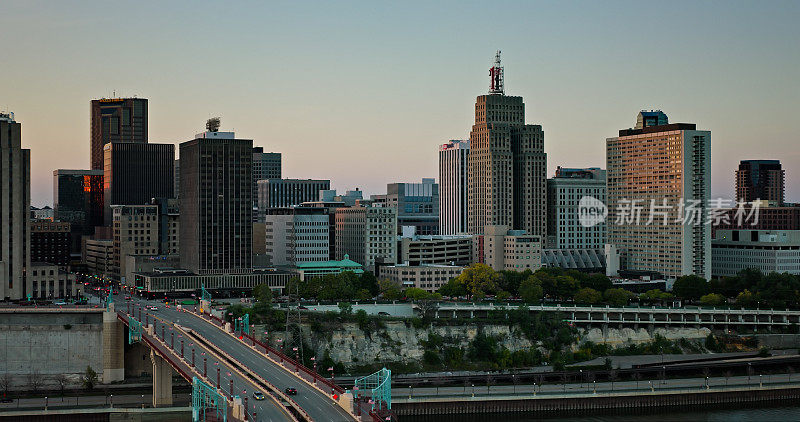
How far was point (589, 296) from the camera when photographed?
17675 cm

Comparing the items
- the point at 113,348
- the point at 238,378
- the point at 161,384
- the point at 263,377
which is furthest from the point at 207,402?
the point at 113,348

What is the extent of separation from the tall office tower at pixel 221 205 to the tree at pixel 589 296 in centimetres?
5913

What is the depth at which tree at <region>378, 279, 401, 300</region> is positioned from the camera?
563 ft

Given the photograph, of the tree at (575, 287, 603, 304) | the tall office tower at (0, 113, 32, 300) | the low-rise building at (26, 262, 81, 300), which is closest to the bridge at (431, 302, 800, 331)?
the tree at (575, 287, 603, 304)

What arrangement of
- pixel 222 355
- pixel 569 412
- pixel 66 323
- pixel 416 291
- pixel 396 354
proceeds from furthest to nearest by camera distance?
1. pixel 416 291
2. pixel 396 354
3. pixel 66 323
4. pixel 569 412
5. pixel 222 355

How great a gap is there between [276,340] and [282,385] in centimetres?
4347

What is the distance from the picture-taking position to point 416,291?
176m

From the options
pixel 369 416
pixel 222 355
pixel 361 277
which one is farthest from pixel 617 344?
pixel 369 416

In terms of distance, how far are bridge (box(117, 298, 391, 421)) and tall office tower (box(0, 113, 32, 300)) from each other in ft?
123

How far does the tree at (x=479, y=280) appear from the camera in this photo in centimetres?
18725

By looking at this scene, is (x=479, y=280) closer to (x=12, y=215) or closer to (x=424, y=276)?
(x=424, y=276)

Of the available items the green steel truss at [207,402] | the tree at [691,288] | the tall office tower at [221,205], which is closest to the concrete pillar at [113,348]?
the green steel truss at [207,402]

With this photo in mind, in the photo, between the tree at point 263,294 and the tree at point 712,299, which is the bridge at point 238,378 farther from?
the tree at point 712,299

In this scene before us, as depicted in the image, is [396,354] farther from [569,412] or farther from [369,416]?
[369,416]
